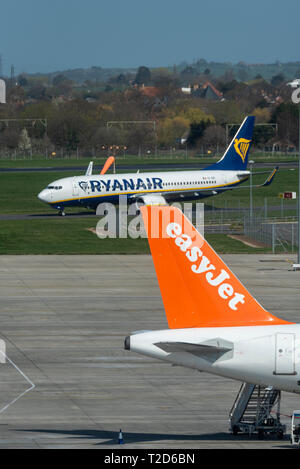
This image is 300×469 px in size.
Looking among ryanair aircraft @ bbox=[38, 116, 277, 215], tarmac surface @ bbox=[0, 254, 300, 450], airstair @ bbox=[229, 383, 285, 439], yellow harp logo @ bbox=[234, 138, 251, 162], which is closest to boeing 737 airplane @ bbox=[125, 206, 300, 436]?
airstair @ bbox=[229, 383, 285, 439]

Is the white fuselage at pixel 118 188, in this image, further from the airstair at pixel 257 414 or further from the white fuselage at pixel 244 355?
the white fuselage at pixel 244 355

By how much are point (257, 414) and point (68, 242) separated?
54.3 metres

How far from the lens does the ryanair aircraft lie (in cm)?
10031

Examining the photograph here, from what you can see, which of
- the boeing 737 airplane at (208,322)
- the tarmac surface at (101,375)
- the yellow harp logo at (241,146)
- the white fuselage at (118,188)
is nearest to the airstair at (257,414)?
the tarmac surface at (101,375)

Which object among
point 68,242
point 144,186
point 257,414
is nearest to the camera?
point 257,414

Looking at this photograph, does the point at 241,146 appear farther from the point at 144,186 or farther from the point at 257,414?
the point at 257,414

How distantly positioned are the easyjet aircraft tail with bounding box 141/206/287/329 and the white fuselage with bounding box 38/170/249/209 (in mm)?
74098

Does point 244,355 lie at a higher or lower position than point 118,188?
lower

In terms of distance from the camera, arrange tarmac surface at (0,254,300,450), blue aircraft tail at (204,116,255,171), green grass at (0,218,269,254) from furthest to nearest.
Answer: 1. blue aircraft tail at (204,116,255,171)
2. green grass at (0,218,269,254)
3. tarmac surface at (0,254,300,450)

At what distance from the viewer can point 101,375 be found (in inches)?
1405

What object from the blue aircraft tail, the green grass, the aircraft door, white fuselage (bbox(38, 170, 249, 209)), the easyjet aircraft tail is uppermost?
the blue aircraft tail

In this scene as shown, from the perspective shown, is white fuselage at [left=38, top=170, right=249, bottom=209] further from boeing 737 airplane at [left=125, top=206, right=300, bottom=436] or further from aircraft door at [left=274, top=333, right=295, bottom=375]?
aircraft door at [left=274, top=333, right=295, bottom=375]

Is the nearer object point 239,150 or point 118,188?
point 118,188

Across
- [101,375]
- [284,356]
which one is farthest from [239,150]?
[284,356]
